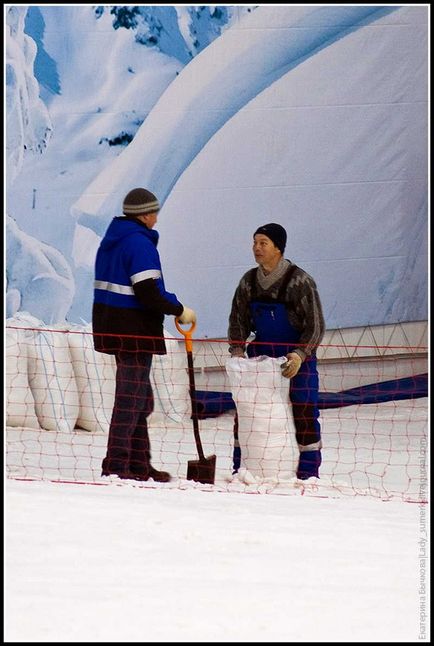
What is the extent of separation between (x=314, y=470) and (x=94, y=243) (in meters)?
2.29

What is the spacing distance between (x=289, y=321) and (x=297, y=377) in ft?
0.88

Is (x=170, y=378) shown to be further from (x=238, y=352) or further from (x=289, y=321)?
(x=289, y=321)

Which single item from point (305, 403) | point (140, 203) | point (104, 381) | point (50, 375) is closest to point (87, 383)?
point (104, 381)

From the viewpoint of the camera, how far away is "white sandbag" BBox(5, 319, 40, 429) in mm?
7738

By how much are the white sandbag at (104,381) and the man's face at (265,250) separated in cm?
193

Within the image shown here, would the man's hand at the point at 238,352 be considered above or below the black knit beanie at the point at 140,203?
below

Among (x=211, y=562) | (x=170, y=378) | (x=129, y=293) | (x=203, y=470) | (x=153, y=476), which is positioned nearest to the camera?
(x=211, y=562)

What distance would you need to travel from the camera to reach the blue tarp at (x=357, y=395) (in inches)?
327

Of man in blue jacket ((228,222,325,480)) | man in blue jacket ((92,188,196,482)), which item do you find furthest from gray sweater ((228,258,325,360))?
man in blue jacket ((92,188,196,482))

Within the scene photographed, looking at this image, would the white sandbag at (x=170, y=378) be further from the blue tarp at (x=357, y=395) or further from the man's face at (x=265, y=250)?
the man's face at (x=265, y=250)

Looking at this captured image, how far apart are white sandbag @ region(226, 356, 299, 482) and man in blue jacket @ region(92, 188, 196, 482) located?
0.37m

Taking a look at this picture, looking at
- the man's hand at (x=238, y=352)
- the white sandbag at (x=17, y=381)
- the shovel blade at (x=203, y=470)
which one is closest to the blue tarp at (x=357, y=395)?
the white sandbag at (x=17, y=381)

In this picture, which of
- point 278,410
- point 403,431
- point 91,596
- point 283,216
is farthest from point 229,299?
point 91,596

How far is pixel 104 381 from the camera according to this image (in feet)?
26.0
